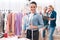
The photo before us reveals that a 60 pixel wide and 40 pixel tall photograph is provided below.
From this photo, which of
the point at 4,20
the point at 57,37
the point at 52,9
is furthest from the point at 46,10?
the point at 4,20

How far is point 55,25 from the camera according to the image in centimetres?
173

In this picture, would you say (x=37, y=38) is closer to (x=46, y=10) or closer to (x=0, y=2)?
(x=46, y=10)

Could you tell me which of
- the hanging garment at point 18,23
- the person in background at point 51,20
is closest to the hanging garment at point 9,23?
the hanging garment at point 18,23

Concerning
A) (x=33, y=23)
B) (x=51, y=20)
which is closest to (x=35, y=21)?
(x=33, y=23)

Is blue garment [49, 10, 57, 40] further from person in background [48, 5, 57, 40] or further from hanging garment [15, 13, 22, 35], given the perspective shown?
hanging garment [15, 13, 22, 35]

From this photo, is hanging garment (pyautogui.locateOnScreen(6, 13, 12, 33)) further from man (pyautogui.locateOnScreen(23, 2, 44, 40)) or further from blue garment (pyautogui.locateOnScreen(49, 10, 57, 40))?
blue garment (pyautogui.locateOnScreen(49, 10, 57, 40))

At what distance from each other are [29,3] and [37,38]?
34 centimetres

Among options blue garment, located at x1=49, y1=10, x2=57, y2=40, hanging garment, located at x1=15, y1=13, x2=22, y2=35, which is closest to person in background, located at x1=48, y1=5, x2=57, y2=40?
blue garment, located at x1=49, y1=10, x2=57, y2=40

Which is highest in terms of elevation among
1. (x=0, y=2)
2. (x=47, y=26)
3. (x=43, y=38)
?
(x=0, y=2)

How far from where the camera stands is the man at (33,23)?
5.69 feet

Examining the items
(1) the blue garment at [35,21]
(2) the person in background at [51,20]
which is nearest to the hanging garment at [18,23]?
(1) the blue garment at [35,21]

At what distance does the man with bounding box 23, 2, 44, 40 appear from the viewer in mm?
1734

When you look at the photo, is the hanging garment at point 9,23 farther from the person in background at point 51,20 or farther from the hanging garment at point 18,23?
the person in background at point 51,20

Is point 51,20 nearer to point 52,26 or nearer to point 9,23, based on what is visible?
point 52,26
